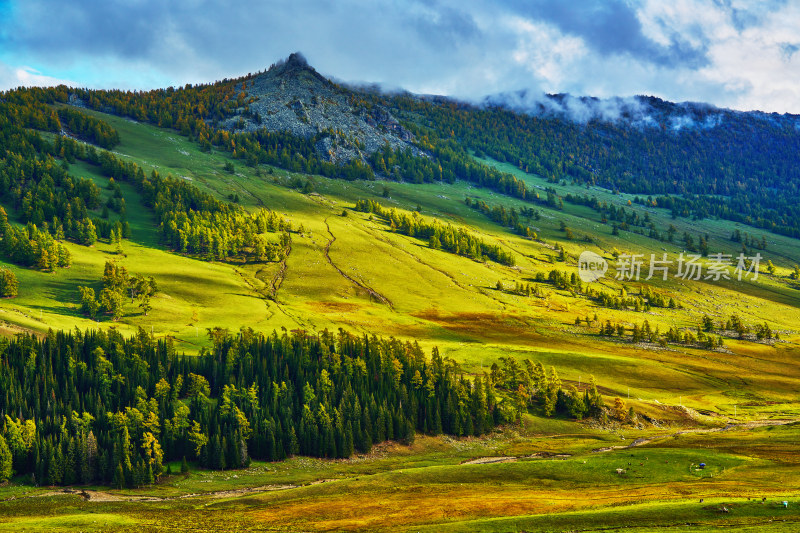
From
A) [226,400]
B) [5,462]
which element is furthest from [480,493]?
[5,462]

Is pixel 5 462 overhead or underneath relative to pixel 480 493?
underneath

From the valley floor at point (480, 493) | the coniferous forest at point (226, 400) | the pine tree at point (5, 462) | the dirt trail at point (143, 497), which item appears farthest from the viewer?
the coniferous forest at point (226, 400)

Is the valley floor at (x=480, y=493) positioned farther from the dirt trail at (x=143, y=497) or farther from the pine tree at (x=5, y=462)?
the pine tree at (x=5, y=462)

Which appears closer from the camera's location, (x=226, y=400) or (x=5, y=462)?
(x=5, y=462)

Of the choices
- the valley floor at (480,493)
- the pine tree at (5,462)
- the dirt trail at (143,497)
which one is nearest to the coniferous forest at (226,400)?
the pine tree at (5,462)

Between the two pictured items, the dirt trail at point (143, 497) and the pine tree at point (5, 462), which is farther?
the pine tree at point (5, 462)

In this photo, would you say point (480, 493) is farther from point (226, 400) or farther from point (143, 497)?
point (226, 400)

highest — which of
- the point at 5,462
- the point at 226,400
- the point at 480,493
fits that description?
the point at 226,400

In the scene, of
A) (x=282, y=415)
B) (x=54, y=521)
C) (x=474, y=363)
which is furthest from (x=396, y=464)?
(x=474, y=363)

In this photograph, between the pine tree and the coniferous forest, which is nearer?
the pine tree

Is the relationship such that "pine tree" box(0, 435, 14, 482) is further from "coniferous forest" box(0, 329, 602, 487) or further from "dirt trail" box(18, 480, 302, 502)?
"dirt trail" box(18, 480, 302, 502)

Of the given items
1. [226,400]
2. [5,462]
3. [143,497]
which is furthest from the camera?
[226,400]

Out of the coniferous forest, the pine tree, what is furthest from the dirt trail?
the pine tree

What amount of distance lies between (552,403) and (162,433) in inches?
3695
